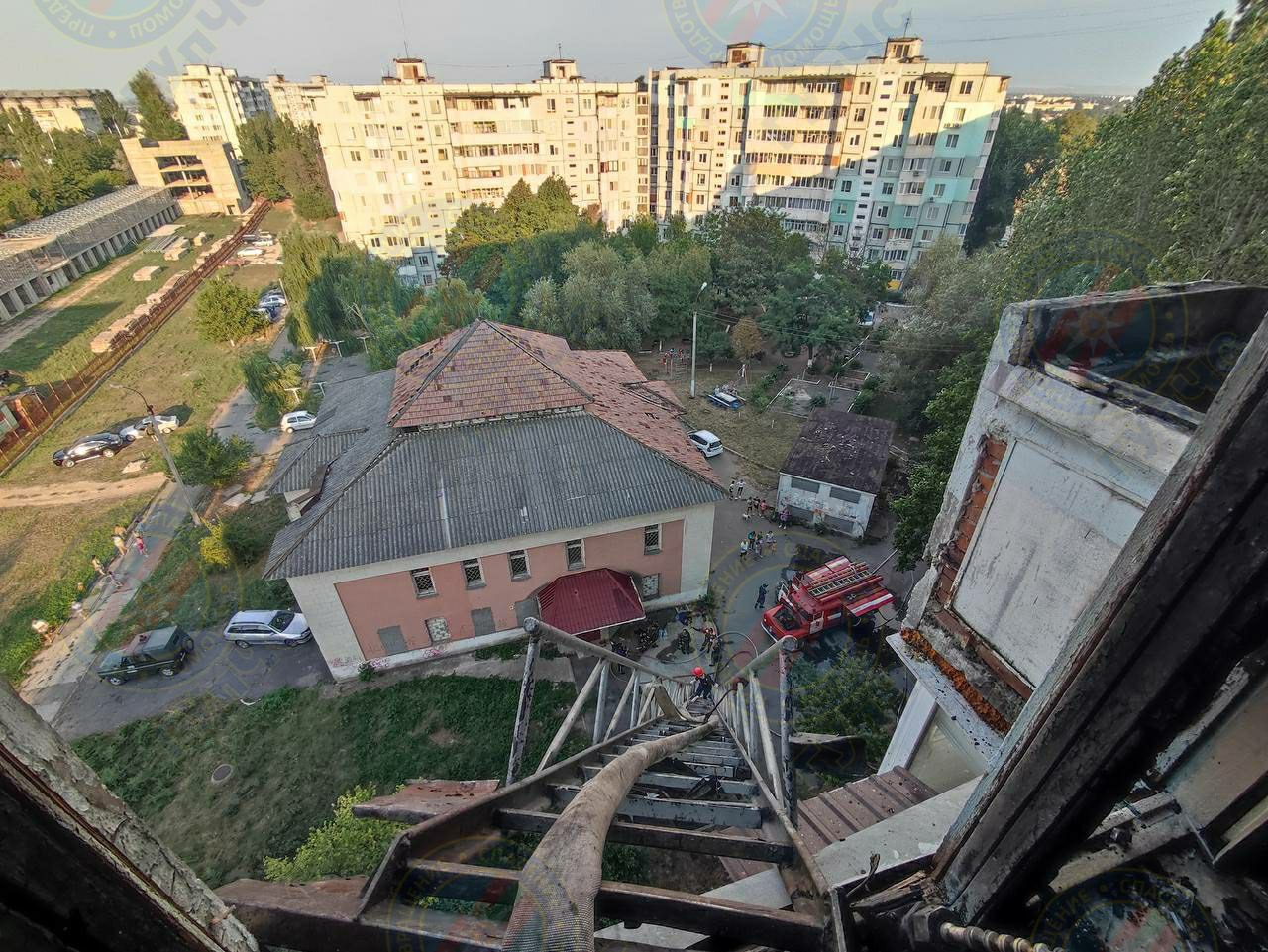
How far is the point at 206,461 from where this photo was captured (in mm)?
22500

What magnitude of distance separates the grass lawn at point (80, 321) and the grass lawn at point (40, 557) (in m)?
16.9

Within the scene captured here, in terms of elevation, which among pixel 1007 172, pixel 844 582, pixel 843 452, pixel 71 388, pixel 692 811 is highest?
pixel 1007 172

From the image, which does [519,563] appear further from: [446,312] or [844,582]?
[446,312]

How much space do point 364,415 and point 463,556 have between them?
727cm

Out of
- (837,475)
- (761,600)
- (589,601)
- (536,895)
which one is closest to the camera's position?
(536,895)

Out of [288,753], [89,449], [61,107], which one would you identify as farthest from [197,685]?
[61,107]

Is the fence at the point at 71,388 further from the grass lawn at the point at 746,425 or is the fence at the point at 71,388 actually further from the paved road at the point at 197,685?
the grass lawn at the point at 746,425

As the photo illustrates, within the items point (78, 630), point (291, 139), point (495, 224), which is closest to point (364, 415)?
point (78, 630)

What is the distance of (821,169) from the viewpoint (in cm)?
4522

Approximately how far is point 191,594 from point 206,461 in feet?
20.9

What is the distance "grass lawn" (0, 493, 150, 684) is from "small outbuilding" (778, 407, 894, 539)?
25257 mm

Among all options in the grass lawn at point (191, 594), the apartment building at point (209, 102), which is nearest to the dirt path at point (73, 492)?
the grass lawn at point (191, 594)

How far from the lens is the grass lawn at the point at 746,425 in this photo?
81.4ft

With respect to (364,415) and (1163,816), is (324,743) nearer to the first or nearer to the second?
(364,415)
